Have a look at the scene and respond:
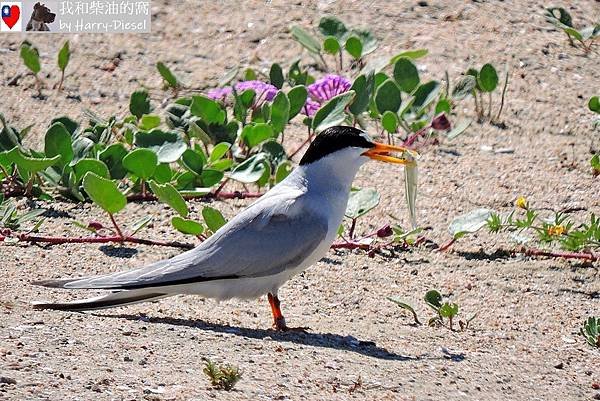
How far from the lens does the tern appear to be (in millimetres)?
4371

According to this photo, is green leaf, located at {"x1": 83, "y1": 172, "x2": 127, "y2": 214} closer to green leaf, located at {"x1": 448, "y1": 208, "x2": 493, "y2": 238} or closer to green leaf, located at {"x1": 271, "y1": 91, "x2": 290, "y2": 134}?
green leaf, located at {"x1": 271, "y1": 91, "x2": 290, "y2": 134}

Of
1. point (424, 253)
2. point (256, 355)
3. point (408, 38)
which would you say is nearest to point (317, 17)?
point (408, 38)

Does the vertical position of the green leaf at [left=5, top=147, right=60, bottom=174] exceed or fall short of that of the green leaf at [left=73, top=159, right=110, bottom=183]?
it exceeds it

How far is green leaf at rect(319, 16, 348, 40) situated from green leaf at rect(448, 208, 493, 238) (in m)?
2.13

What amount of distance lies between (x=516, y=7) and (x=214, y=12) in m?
2.00

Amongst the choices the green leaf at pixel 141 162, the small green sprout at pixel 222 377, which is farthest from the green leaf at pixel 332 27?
the small green sprout at pixel 222 377

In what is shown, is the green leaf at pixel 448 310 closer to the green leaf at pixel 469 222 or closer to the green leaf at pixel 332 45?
the green leaf at pixel 469 222

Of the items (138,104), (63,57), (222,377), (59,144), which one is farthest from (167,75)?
(222,377)

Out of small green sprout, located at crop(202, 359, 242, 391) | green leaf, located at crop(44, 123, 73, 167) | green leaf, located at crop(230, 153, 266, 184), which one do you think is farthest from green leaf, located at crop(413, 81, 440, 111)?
small green sprout, located at crop(202, 359, 242, 391)

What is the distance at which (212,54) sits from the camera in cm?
756

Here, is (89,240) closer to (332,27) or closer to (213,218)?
(213,218)

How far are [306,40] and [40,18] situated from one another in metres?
1.85

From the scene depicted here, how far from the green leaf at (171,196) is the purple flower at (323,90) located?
1.49 m

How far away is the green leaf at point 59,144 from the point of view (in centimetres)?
564
